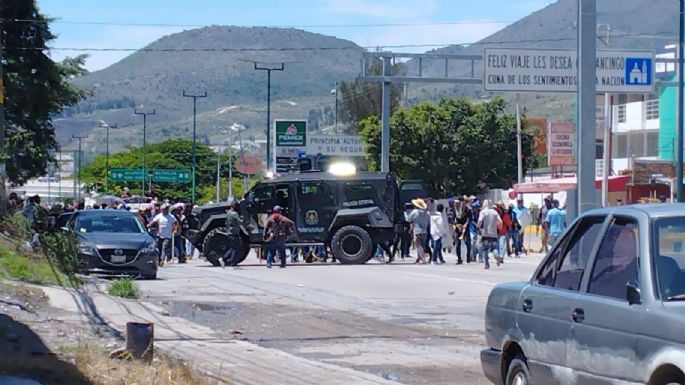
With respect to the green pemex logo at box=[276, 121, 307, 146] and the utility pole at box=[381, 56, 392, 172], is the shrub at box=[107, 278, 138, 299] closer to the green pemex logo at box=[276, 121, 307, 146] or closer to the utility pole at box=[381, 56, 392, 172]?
the utility pole at box=[381, 56, 392, 172]

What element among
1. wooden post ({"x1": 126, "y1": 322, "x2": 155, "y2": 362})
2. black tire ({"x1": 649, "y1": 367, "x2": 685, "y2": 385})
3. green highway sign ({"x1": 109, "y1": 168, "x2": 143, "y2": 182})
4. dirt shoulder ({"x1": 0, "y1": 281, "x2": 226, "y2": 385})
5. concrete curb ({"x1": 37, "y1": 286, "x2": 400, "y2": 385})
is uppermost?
green highway sign ({"x1": 109, "y1": 168, "x2": 143, "y2": 182})

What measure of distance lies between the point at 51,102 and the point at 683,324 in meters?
34.4

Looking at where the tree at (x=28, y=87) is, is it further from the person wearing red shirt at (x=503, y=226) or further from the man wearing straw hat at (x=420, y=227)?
the person wearing red shirt at (x=503, y=226)

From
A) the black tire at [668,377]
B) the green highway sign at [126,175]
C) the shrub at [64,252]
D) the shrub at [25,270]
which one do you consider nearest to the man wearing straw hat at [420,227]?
the shrub at [64,252]

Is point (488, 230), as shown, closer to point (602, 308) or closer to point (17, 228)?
point (17, 228)

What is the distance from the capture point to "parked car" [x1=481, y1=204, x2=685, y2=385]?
6.68 metres

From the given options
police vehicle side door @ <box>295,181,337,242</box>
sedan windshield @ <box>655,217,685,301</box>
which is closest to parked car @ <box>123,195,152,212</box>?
police vehicle side door @ <box>295,181,337,242</box>

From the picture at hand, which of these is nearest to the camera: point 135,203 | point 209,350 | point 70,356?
point 70,356

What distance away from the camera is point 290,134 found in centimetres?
7294

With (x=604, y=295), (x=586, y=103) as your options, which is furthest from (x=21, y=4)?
(x=604, y=295)

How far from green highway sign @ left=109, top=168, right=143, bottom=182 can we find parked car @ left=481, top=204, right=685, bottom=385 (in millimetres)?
96504

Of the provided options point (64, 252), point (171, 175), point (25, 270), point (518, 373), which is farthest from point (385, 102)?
point (171, 175)

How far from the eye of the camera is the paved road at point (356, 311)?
12969 millimetres

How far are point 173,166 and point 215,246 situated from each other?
295 ft
